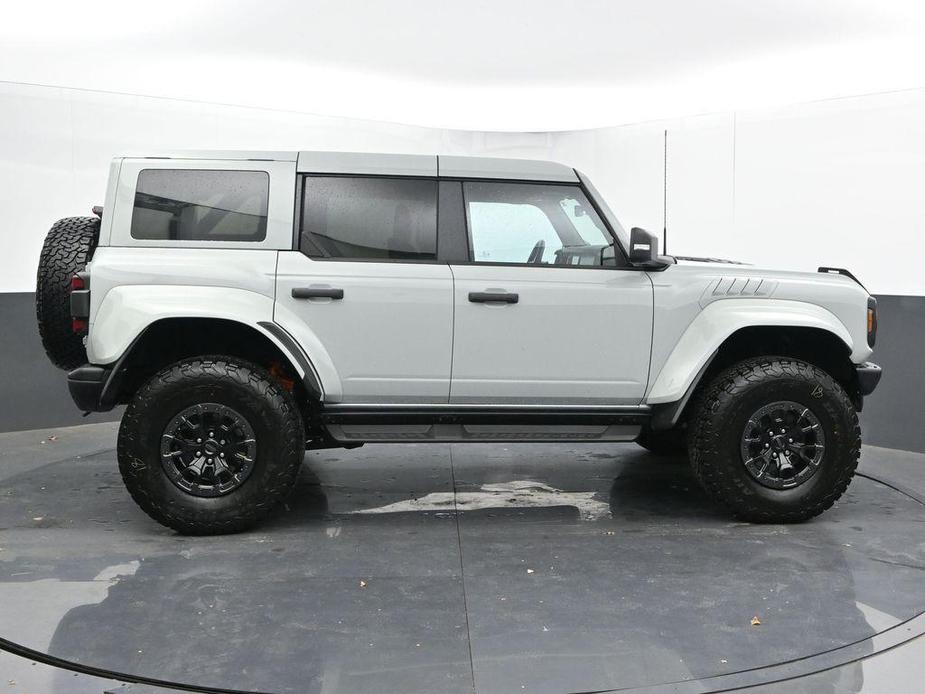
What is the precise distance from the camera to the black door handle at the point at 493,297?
4715 mm

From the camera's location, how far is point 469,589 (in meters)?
3.97

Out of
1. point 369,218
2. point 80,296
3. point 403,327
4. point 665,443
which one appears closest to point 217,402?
point 80,296

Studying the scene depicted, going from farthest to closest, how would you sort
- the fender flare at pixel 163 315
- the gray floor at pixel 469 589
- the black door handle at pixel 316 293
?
the black door handle at pixel 316 293 < the fender flare at pixel 163 315 < the gray floor at pixel 469 589

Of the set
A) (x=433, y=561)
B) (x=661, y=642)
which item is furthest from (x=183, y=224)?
(x=661, y=642)

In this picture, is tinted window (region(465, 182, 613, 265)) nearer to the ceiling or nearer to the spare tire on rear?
the spare tire on rear

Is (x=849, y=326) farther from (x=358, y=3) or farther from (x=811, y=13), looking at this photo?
(x=358, y=3)

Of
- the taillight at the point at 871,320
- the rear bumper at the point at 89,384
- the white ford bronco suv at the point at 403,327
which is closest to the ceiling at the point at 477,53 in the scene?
the taillight at the point at 871,320

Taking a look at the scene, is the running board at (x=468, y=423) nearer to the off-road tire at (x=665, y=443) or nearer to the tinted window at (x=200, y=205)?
the tinted window at (x=200, y=205)

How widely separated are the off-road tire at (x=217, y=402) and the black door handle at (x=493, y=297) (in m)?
1.05

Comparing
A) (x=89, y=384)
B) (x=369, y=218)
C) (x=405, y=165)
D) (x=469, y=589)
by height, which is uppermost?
(x=405, y=165)

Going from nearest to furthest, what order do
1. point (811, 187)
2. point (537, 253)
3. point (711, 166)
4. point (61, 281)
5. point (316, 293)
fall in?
point (316, 293) < point (61, 281) < point (537, 253) < point (811, 187) < point (711, 166)

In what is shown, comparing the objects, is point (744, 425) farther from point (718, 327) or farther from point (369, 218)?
point (369, 218)

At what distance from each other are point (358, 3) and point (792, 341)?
458 cm

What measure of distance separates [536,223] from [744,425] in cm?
150
